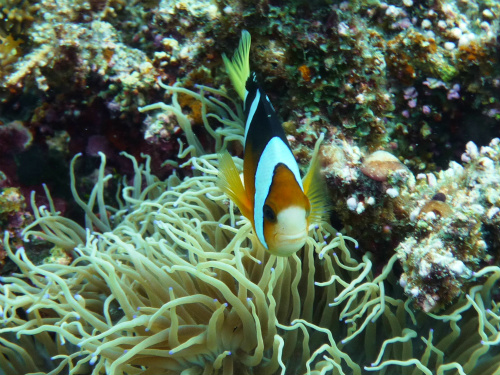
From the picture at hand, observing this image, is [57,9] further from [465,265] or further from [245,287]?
[465,265]

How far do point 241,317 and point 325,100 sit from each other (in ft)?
4.24

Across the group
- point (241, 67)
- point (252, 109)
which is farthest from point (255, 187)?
point (241, 67)

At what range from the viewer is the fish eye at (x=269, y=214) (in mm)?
1250

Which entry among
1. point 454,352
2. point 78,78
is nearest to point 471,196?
point 454,352

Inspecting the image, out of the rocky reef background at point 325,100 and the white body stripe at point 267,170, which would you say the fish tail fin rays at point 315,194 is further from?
the rocky reef background at point 325,100

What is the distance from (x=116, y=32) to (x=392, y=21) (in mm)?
2095

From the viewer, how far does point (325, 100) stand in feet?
7.45

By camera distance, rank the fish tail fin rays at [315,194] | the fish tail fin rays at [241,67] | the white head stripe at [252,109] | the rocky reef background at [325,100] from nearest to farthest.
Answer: the fish tail fin rays at [315,194] < the white head stripe at [252,109] < the rocky reef background at [325,100] < the fish tail fin rays at [241,67]

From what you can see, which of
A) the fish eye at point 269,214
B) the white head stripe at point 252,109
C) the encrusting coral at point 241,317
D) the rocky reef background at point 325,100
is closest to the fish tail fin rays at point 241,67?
the white head stripe at point 252,109

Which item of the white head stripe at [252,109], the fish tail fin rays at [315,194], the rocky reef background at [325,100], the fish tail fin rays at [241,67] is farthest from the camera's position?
the fish tail fin rays at [241,67]

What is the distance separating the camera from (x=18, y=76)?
295 centimetres

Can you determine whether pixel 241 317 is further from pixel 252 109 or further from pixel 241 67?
pixel 241 67

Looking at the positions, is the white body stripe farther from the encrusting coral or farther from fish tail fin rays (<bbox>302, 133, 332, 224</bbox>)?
the encrusting coral

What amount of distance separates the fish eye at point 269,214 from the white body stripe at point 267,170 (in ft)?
0.07
